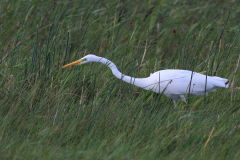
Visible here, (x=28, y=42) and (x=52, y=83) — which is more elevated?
(x=28, y=42)

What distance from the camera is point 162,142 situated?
8.52 ft

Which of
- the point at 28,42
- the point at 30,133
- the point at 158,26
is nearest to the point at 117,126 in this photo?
the point at 30,133

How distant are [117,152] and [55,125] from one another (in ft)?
2.27

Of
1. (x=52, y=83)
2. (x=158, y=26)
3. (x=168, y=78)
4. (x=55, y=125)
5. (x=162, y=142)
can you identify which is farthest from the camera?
(x=158, y=26)

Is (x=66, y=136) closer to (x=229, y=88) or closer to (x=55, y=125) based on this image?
(x=55, y=125)

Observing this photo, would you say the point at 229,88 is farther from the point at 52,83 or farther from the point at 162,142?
the point at 52,83

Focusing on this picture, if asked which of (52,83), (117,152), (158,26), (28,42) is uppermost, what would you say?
(158,26)

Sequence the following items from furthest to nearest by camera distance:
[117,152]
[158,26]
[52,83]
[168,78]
→ [158,26], [168,78], [52,83], [117,152]

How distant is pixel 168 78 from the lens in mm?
3695

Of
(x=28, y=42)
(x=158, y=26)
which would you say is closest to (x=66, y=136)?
(x=28, y=42)

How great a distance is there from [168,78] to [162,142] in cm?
123

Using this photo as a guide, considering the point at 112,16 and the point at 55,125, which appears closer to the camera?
the point at 55,125

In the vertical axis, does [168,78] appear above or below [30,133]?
above

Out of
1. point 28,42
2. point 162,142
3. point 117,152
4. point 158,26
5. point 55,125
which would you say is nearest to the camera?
point 117,152
